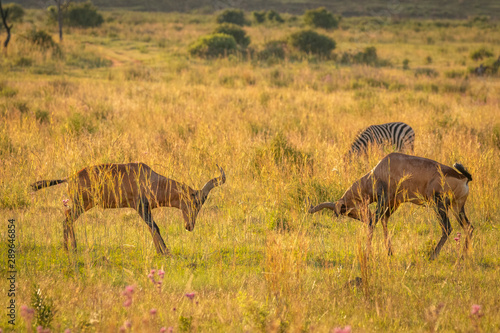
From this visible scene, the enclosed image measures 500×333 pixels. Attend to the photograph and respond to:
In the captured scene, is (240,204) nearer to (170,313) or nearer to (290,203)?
(290,203)

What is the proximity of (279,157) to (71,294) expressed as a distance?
4.73 metres

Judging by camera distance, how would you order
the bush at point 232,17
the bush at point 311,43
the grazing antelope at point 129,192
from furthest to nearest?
the bush at point 232,17 < the bush at point 311,43 < the grazing antelope at point 129,192

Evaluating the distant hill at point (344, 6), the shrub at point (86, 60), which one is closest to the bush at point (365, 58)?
the shrub at point (86, 60)

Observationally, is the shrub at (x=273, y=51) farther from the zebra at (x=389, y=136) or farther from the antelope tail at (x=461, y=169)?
the antelope tail at (x=461, y=169)

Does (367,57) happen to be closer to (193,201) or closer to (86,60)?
(86,60)

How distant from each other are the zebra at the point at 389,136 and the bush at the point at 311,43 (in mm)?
18123

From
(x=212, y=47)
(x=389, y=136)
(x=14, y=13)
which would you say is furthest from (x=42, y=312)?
(x=14, y=13)

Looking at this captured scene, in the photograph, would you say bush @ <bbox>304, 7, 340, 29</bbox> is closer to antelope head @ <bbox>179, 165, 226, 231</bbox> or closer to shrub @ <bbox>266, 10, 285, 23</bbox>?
shrub @ <bbox>266, 10, 285, 23</bbox>

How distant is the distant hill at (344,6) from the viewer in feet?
243

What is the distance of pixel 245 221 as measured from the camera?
252 inches

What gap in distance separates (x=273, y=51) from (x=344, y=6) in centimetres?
6386

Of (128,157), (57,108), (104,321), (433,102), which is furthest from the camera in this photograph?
(433,102)

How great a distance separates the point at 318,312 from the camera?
4062 millimetres

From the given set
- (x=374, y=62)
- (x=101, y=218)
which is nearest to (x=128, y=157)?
(x=101, y=218)
